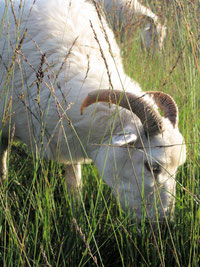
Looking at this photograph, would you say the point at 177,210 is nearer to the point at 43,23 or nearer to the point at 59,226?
the point at 59,226

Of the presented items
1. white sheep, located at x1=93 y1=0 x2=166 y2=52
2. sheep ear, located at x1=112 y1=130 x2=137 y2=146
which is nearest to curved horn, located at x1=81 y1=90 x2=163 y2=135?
sheep ear, located at x1=112 y1=130 x2=137 y2=146

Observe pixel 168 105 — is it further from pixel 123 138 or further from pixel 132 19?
pixel 132 19

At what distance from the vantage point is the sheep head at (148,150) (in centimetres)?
229

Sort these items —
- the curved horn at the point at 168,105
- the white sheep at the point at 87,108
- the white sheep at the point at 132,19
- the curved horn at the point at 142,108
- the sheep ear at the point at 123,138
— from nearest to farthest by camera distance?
1. the sheep ear at the point at 123,138
2. the curved horn at the point at 142,108
3. the white sheep at the point at 87,108
4. the curved horn at the point at 168,105
5. the white sheep at the point at 132,19

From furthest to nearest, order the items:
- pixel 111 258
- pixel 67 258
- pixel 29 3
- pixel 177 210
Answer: pixel 29 3, pixel 177 210, pixel 111 258, pixel 67 258

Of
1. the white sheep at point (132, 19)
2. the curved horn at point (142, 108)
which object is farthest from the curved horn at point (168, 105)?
the white sheep at point (132, 19)

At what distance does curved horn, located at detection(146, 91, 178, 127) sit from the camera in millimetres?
2480

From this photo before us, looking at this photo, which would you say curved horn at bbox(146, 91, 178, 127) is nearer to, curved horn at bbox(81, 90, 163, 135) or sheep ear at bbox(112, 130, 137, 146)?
curved horn at bbox(81, 90, 163, 135)

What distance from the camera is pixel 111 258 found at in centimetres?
212

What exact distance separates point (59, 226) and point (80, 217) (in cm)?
17

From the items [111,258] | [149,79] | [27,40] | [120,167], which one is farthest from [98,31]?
[111,258]

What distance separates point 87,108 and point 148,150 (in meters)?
0.59

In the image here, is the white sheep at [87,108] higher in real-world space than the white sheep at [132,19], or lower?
lower

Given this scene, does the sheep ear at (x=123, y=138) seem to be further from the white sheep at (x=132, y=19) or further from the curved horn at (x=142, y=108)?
the white sheep at (x=132, y=19)
